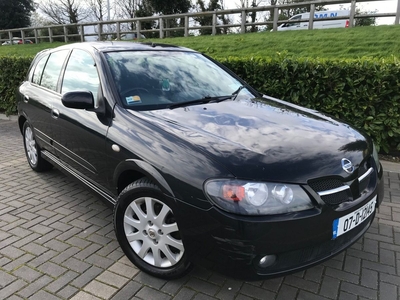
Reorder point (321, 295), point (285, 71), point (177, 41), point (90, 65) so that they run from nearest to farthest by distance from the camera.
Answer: point (321, 295) < point (90, 65) < point (285, 71) < point (177, 41)

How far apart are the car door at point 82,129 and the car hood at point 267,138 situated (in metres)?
0.53

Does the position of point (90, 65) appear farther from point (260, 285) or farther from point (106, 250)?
point (260, 285)

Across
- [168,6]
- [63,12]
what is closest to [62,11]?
[63,12]

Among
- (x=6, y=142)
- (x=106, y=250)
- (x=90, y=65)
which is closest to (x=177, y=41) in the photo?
(x=6, y=142)

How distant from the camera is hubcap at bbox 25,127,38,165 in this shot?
177 inches

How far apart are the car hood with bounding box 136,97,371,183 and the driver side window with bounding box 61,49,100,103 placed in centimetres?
76

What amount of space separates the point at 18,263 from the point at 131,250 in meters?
0.92

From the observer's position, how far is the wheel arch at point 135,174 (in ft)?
7.07

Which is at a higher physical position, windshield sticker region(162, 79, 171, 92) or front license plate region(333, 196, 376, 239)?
windshield sticker region(162, 79, 171, 92)

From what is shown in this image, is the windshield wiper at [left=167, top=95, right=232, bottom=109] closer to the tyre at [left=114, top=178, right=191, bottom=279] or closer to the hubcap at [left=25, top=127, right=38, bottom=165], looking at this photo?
the tyre at [left=114, top=178, right=191, bottom=279]

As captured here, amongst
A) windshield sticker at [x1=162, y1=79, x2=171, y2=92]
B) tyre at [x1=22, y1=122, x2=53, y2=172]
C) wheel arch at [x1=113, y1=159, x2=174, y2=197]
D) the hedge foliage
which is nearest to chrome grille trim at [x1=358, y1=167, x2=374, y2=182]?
wheel arch at [x1=113, y1=159, x2=174, y2=197]

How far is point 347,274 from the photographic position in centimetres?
248

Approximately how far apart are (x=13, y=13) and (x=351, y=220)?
131ft

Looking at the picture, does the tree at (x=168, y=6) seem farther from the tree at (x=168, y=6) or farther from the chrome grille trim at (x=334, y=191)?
the chrome grille trim at (x=334, y=191)
